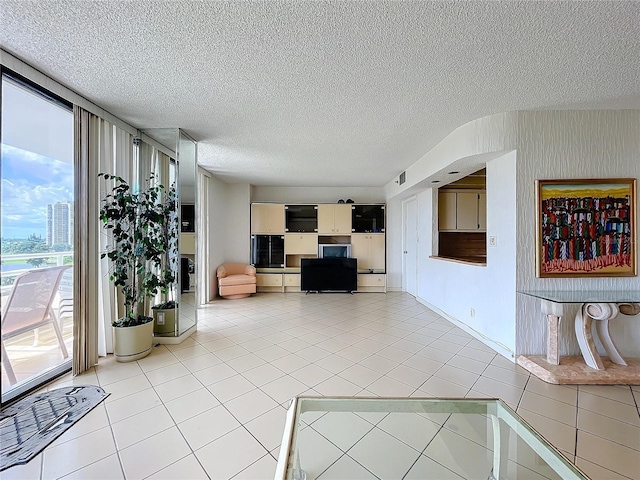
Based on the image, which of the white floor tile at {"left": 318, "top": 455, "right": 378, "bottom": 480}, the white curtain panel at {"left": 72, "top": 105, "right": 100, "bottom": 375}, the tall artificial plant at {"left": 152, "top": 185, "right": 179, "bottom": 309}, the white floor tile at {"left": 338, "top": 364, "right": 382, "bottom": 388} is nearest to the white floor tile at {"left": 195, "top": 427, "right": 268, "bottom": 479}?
the white floor tile at {"left": 318, "top": 455, "right": 378, "bottom": 480}

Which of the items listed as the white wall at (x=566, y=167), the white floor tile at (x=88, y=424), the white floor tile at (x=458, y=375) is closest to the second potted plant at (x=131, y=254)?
the white floor tile at (x=88, y=424)

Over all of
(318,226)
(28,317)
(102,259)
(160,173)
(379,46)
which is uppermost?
(379,46)

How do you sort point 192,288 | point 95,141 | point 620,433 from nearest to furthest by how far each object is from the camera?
point 620,433 < point 95,141 < point 192,288

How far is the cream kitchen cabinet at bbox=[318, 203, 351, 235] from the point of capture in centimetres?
657

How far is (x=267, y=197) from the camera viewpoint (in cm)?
690

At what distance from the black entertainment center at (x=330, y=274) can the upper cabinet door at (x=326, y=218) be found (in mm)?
793

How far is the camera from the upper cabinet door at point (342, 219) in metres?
6.57

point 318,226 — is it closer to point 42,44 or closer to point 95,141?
point 95,141

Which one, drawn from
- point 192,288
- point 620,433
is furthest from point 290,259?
point 620,433

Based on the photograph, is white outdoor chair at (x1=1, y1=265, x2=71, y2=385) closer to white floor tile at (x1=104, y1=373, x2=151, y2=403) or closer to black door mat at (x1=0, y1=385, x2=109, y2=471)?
black door mat at (x1=0, y1=385, x2=109, y2=471)

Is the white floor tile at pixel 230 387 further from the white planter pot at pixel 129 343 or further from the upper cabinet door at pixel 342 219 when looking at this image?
the upper cabinet door at pixel 342 219

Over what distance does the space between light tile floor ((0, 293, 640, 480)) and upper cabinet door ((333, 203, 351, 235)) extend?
309cm

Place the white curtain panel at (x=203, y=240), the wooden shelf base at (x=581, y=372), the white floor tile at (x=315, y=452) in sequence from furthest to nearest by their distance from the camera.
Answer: the white curtain panel at (x=203, y=240) < the wooden shelf base at (x=581, y=372) < the white floor tile at (x=315, y=452)

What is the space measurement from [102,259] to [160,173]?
134 centimetres
